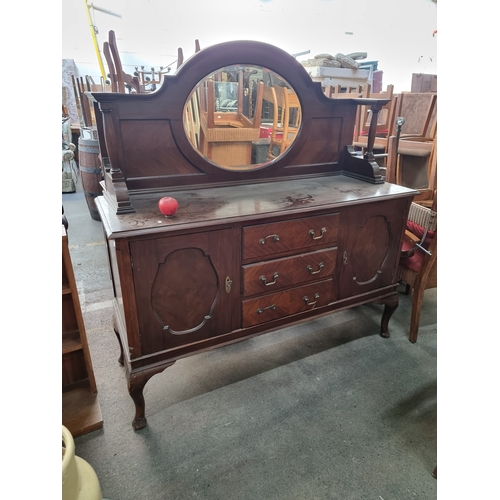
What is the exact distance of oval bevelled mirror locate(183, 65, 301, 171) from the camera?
4.87 feet

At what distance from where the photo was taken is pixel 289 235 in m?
1.41

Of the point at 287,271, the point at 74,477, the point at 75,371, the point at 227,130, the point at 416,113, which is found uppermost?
the point at 416,113

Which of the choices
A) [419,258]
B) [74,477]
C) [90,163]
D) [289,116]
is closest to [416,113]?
[419,258]

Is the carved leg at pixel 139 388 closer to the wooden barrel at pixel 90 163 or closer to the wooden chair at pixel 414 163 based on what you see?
the wooden chair at pixel 414 163

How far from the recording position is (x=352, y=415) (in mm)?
1519

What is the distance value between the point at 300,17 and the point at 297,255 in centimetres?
460

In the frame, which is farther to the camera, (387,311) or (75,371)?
(387,311)

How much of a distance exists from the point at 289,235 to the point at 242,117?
2.08 ft

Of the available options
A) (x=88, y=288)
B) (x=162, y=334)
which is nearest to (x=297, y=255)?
(x=162, y=334)

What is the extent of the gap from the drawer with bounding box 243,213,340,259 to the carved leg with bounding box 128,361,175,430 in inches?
22.2

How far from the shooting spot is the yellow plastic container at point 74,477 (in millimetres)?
828

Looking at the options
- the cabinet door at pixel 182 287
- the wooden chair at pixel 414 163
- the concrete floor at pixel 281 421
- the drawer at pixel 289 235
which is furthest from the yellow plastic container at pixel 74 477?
the wooden chair at pixel 414 163

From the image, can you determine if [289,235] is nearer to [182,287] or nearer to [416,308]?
[182,287]

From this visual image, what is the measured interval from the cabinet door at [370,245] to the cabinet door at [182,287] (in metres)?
0.56
